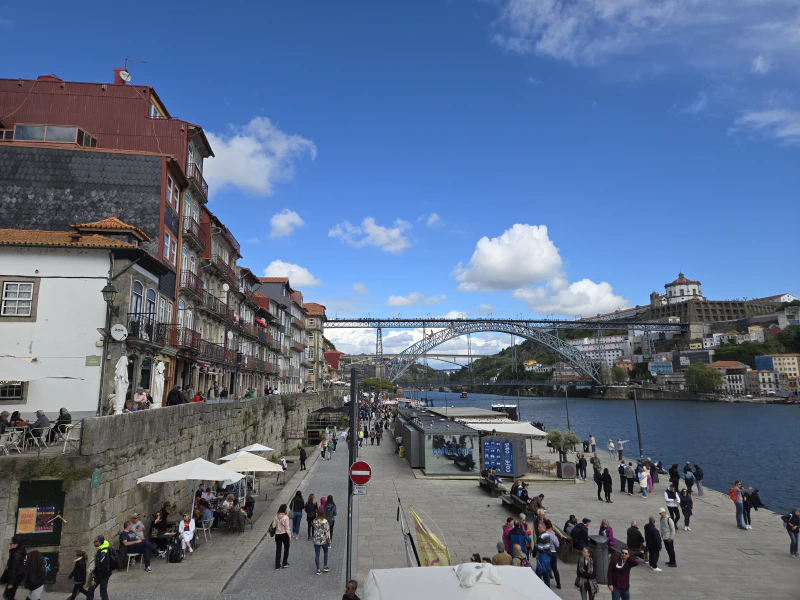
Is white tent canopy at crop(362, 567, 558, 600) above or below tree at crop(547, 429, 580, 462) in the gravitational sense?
above

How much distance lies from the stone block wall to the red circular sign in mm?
5105

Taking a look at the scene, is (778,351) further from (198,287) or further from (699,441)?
(198,287)

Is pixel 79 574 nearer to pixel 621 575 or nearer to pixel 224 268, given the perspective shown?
pixel 621 575

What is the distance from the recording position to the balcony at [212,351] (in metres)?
27.2

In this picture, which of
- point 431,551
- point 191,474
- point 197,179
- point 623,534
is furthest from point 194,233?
point 623,534

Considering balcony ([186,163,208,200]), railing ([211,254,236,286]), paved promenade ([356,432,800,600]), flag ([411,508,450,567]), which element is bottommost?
paved promenade ([356,432,800,600])

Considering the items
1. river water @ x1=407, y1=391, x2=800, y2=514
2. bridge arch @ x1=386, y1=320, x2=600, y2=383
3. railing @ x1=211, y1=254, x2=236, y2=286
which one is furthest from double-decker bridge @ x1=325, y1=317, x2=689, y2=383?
railing @ x1=211, y1=254, x2=236, y2=286

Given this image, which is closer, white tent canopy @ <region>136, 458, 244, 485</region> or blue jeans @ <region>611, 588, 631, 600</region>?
blue jeans @ <region>611, 588, 631, 600</region>

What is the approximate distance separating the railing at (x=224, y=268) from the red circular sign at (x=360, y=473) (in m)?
21.6

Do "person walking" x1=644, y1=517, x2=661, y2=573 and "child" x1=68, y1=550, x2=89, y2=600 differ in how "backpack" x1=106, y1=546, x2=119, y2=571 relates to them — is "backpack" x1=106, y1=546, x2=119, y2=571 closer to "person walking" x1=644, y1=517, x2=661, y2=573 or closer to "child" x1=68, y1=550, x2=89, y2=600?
"child" x1=68, y1=550, x2=89, y2=600

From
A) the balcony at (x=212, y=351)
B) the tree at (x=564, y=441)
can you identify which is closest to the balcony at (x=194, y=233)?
the balcony at (x=212, y=351)

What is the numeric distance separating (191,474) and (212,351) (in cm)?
1731

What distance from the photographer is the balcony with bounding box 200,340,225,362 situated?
27.2m

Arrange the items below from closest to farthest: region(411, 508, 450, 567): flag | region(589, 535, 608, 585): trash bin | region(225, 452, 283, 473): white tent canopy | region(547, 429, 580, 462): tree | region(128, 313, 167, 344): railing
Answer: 1. region(411, 508, 450, 567): flag
2. region(589, 535, 608, 585): trash bin
3. region(225, 452, 283, 473): white tent canopy
4. region(128, 313, 167, 344): railing
5. region(547, 429, 580, 462): tree
